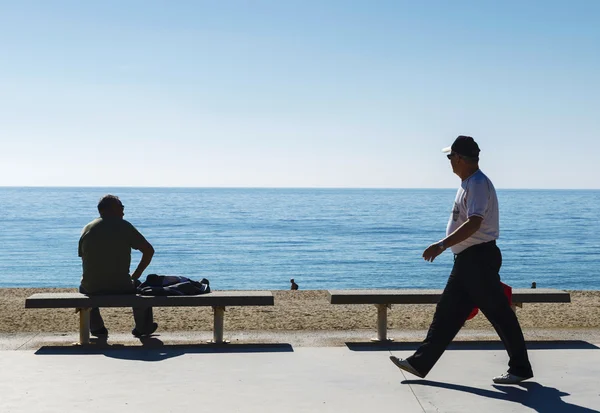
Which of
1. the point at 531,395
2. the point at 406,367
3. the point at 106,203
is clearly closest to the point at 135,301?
the point at 106,203

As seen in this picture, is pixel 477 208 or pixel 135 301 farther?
pixel 135 301

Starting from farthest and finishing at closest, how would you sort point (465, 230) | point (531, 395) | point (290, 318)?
point (290, 318)
point (465, 230)
point (531, 395)

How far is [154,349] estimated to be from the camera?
751 cm

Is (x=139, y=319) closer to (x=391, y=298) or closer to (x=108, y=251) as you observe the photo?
(x=108, y=251)

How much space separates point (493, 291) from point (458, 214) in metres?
0.62

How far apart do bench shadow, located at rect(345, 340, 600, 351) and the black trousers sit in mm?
1263

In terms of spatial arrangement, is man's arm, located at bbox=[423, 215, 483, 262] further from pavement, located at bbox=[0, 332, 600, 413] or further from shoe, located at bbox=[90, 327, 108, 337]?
shoe, located at bbox=[90, 327, 108, 337]

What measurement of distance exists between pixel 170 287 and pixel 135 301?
0.35 m

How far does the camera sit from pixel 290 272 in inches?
1603

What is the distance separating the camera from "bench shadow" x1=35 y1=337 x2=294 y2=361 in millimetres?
7191

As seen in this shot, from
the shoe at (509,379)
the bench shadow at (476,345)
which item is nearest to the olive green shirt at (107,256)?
the bench shadow at (476,345)

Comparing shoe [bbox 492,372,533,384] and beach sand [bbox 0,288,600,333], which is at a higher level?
shoe [bbox 492,372,533,384]

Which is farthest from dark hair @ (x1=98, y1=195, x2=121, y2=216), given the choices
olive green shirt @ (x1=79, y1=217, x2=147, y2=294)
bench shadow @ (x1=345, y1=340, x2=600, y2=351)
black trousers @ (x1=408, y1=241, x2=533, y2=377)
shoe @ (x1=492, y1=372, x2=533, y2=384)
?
shoe @ (x1=492, y1=372, x2=533, y2=384)

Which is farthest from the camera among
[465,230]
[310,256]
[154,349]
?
[310,256]
